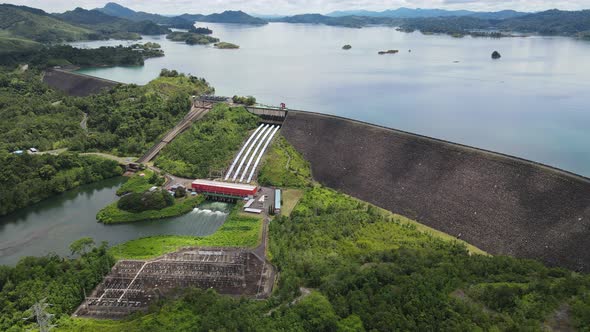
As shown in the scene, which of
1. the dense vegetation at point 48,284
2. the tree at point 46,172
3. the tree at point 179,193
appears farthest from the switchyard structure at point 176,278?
the tree at point 46,172

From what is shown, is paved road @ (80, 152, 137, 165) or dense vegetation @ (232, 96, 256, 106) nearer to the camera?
paved road @ (80, 152, 137, 165)

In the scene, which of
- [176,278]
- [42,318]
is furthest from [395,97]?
[42,318]

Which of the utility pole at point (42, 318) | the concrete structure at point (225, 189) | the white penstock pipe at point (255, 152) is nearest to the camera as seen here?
the utility pole at point (42, 318)

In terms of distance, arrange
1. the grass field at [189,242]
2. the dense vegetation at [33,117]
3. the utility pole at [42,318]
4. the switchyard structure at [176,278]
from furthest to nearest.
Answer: the dense vegetation at [33,117] → the grass field at [189,242] → the switchyard structure at [176,278] → the utility pole at [42,318]

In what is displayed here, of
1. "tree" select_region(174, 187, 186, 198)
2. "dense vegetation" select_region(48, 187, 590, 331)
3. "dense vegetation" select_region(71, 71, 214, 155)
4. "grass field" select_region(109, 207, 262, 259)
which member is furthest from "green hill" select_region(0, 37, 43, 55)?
"dense vegetation" select_region(48, 187, 590, 331)

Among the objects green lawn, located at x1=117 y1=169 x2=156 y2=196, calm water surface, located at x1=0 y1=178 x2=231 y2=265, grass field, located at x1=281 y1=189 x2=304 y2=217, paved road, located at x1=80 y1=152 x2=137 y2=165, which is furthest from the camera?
paved road, located at x1=80 y1=152 x2=137 y2=165

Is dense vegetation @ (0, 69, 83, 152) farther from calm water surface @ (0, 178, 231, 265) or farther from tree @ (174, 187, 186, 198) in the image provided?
tree @ (174, 187, 186, 198)

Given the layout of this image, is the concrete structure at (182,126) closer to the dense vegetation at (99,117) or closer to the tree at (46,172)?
the dense vegetation at (99,117)

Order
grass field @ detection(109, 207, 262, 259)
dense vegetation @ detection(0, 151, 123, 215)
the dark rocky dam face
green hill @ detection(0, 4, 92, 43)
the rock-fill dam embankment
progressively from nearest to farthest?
the dark rocky dam face < grass field @ detection(109, 207, 262, 259) < dense vegetation @ detection(0, 151, 123, 215) < the rock-fill dam embankment < green hill @ detection(0, 4, 92, 43)
